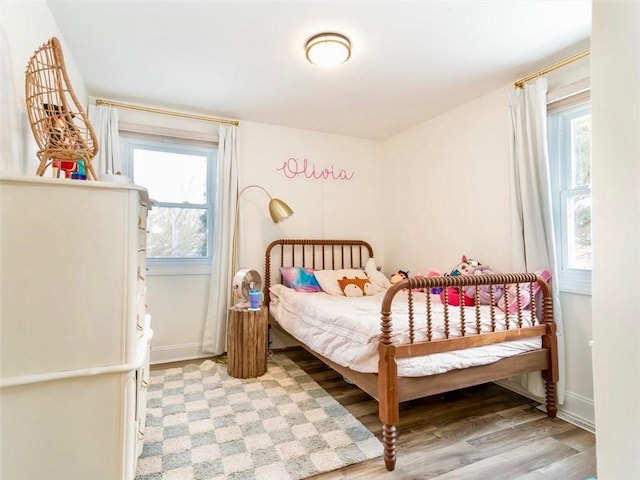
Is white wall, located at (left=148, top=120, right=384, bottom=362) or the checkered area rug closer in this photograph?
the checkered area rug

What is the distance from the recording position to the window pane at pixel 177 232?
3.22 meters

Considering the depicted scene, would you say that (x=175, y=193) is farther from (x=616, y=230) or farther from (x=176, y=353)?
(x=616, y=230)

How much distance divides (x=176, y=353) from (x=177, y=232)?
117 cm

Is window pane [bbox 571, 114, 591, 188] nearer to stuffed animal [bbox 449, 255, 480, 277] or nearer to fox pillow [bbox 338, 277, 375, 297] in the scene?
stuffed animal [bbox 449, 255, 480, 277]

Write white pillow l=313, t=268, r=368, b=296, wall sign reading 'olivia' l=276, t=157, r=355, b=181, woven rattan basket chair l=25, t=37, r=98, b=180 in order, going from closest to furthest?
1. woven rattan basket chair l=25, t=37, r=98, b=180
2. white pillow l=313, t=268, r=368, b=296
3. wall sign reading 'olivia' l=276, t=157, r=355, b=181

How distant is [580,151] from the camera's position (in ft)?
7.48

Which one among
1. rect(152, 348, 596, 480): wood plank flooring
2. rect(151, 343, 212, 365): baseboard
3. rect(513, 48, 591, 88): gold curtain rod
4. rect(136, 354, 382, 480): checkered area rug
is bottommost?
rect(152, 348, 596, 480): wood plank flooring

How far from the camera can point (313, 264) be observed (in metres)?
3.85

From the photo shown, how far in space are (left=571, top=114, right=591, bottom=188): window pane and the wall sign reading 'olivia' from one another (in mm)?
2240

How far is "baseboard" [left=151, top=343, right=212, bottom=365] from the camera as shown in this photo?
10.3 ft

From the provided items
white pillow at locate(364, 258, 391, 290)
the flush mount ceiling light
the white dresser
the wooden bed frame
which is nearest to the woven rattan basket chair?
the white dresser

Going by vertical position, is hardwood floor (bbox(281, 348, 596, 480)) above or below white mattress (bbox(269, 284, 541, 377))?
below

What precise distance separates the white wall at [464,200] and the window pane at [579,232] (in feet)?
0.79

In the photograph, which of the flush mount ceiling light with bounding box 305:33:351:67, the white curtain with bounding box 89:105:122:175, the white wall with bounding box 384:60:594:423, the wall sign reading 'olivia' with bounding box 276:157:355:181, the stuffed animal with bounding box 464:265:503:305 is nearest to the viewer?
the flush mount ceiling light with bounding box 305:33:351:67
